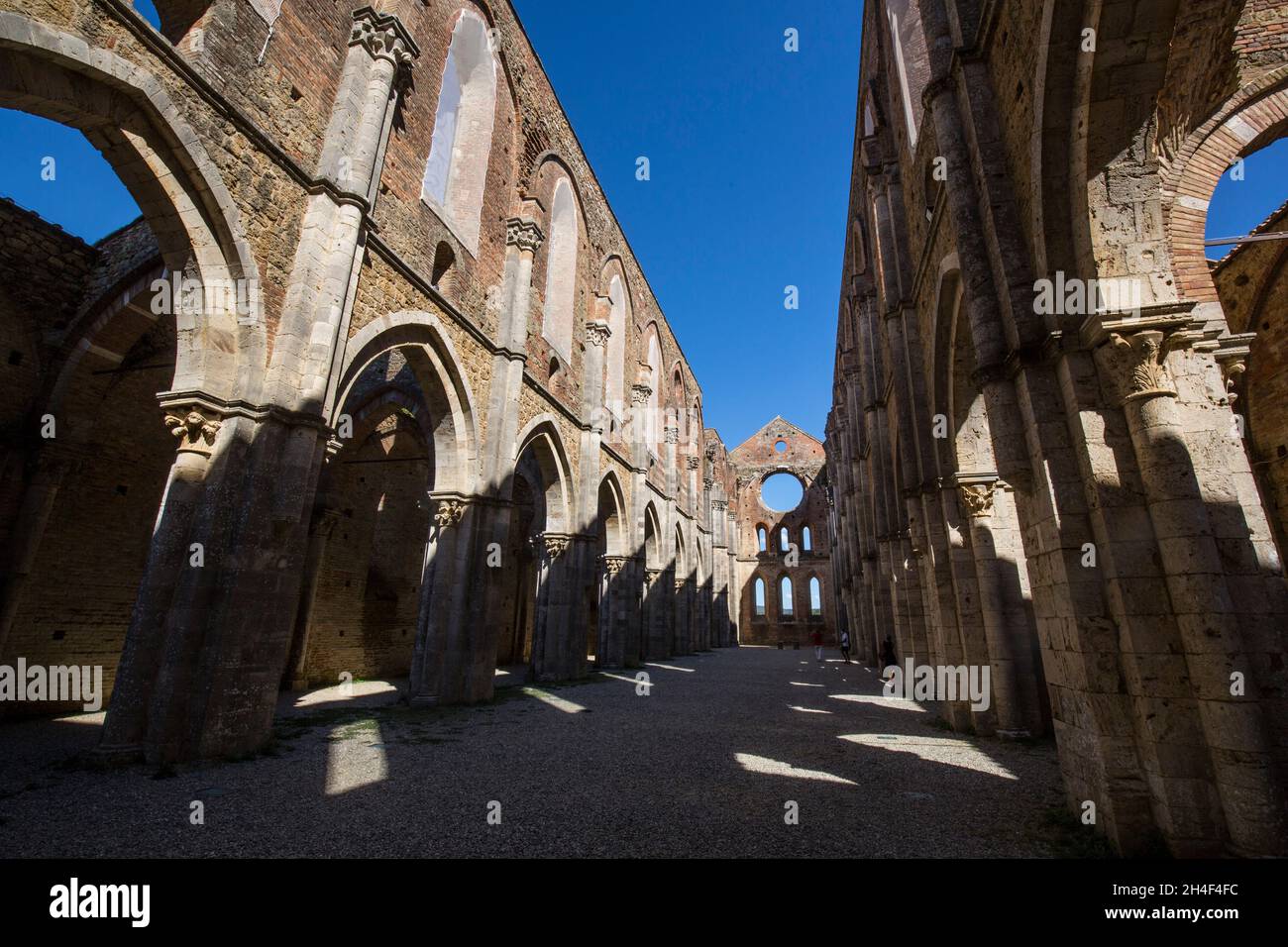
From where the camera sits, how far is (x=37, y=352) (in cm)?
927

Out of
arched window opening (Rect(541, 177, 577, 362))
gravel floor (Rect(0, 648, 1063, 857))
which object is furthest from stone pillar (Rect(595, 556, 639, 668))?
gravel floor (Rect(0, 648, 1063, 857))

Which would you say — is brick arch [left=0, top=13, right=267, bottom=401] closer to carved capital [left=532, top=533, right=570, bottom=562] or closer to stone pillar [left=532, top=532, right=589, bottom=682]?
carved capital [left=532, top=533, right=570, bottom=562]

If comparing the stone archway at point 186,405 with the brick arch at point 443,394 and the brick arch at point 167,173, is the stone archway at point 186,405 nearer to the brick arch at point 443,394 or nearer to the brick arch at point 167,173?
the brick arch at point 167,173

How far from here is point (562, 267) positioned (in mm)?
16906

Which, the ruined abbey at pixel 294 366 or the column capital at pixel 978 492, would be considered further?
the column capital at pixel 978 492

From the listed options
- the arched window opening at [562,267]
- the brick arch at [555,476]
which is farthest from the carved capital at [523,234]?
the brick arch at [555,476]

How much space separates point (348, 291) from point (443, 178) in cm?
540

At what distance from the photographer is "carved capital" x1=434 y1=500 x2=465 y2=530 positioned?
10.7 m

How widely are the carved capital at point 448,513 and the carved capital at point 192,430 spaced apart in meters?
4.71

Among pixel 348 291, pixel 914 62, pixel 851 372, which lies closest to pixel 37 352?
pixel 348 291

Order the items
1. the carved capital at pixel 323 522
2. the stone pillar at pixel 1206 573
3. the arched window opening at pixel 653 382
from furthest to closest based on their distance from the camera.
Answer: the arched window opening at pixel 653 382, the carved capital at pixel 323 522, the stone pillar at pixel 1206 573

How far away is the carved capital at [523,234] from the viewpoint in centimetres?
1303

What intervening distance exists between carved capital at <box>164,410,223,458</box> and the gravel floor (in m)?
3.26

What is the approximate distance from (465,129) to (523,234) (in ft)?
8.23
